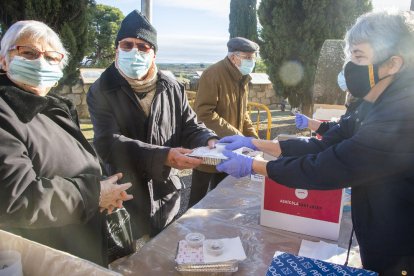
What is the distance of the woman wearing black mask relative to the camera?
126 cm

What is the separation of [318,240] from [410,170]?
28.2 inches

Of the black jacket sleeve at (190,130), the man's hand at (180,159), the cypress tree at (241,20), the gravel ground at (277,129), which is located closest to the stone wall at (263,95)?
the gravel ground at (277,129)

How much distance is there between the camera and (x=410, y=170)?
49.5 inches

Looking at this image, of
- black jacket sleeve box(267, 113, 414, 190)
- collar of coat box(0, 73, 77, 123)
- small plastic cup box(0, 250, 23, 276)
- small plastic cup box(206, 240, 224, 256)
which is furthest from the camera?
small plastic cup box(206, 240, 224, 256)

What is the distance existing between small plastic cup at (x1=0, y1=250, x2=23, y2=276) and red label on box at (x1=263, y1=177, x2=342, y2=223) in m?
1.32

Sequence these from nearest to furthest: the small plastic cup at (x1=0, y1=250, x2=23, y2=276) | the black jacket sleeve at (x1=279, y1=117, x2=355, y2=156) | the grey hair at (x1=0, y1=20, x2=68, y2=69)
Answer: the small plastic cup at (x1=0, y1=250, x2=23, y2=276), the grey hair at (x1=0, y1=20, x2=68, y2=69), the black jacket sleeve at (x1=279, y1=117, x2=355, y2=156)

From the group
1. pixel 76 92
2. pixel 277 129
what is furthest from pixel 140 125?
pixel 277 129

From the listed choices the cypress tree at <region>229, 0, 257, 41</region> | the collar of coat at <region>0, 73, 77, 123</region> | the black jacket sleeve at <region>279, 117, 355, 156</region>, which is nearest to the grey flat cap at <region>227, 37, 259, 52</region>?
the black jacket sleeve at <region>279, 117, 355, 156</region>

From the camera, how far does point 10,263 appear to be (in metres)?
0.91

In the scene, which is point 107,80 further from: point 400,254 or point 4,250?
point 400,254

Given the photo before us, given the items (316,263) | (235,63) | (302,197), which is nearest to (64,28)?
(235,63)

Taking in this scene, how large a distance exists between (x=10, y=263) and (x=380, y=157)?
1288mm

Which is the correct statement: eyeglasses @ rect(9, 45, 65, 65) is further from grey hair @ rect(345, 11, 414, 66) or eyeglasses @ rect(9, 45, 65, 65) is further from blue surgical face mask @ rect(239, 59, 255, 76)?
blue surgical face mask @ rect(239, 59, 255, 76)

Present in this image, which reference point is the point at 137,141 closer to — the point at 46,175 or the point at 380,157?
the point at 46,175
